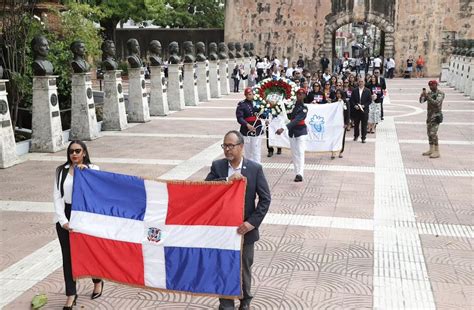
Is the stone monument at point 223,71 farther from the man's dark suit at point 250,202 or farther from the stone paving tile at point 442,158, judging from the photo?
the man's dark suit at point 250,202

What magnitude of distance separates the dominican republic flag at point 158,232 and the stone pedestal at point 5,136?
768cm

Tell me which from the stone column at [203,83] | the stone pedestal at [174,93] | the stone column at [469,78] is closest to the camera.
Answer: the stone pedestal at [174,93]

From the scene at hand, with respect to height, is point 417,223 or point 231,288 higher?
point 231,288

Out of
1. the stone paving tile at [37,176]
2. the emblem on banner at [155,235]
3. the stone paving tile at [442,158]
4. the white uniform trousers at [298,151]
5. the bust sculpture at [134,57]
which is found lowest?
the stone paving tile at [442,158]

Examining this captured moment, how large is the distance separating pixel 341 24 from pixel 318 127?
29.5 m

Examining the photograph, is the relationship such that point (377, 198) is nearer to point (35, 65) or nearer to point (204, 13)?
point (35, 65)

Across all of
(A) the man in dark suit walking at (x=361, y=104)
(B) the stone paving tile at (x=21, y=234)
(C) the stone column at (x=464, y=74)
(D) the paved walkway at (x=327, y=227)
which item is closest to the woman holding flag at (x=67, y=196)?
(D) the paved walkway at (x=327, y=227)

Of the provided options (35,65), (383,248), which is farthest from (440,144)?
(35,65)

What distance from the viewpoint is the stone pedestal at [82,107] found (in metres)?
15.2

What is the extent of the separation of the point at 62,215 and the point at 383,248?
4284 millimetres

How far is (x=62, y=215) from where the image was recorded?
5492mm

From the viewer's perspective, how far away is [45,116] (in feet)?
45.4

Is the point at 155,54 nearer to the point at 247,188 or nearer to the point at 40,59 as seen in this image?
the point at 40,59

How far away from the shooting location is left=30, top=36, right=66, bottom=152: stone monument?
13656mm
